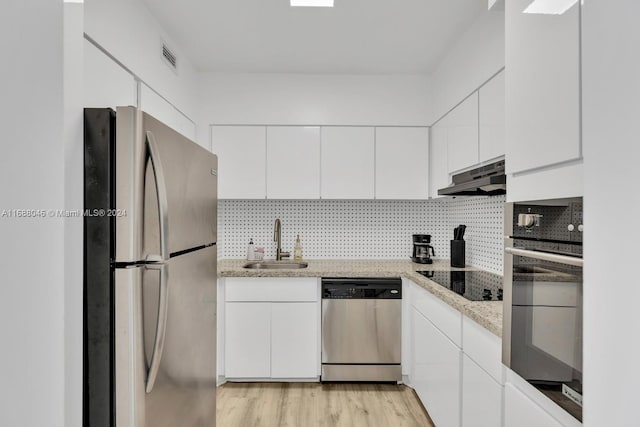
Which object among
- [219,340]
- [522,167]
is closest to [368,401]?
[219,340]

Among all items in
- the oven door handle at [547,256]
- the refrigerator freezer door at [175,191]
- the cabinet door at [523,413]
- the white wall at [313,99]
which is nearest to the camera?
the oven door handle at [547,256]

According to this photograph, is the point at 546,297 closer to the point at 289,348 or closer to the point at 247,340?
the point at 289,348

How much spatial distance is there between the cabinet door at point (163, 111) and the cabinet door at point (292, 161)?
670 mm

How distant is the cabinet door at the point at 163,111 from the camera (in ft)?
6.99

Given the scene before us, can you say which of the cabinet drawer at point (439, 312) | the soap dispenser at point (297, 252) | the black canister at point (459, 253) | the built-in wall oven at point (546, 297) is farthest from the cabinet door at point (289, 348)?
the built-in wall oven at point (546, 297)

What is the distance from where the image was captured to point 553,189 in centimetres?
97

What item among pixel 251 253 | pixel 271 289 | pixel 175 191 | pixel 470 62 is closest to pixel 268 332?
pixel 271 289

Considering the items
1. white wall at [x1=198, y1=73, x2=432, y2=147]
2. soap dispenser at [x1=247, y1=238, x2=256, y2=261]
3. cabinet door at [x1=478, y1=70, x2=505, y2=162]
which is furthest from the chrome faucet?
cabinet door at [x1=478, y1=70, x2=505, y2=162]

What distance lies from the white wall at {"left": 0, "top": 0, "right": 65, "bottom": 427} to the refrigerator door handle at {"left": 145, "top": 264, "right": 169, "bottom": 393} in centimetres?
22

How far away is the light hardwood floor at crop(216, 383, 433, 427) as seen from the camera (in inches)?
93.9

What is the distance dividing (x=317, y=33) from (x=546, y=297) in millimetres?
2186

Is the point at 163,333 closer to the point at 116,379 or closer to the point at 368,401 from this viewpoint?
the point at 116,379

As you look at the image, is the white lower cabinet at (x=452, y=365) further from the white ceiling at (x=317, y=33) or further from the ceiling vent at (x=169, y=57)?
the ceiling vent at (x=169, y=57)

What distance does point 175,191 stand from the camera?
1274mm
